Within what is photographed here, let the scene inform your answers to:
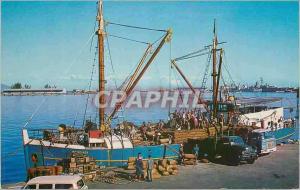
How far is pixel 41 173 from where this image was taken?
17.3 m

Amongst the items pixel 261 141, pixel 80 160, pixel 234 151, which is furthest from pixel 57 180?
pixel 261 141

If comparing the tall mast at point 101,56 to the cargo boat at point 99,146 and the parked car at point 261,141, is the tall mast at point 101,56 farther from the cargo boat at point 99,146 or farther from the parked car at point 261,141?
the parked car at point 261,141

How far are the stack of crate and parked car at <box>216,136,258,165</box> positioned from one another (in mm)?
8754

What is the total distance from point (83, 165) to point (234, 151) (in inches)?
392

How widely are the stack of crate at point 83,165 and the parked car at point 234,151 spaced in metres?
8.75

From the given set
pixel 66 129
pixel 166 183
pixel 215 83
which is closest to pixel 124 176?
pixel 166 183

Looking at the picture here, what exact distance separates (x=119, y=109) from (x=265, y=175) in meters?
11.6

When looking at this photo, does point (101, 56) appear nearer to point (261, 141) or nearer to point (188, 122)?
point (188, 122)

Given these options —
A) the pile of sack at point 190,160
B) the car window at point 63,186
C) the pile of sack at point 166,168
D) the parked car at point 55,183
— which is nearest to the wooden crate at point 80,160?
the pile of sack at point 166,168

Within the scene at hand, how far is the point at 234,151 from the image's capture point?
72.2 ft

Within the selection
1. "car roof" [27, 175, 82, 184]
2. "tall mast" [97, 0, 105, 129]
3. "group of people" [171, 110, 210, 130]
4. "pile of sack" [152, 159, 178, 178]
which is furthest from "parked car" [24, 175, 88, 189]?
"group of people" [171, 110, 210, 130]

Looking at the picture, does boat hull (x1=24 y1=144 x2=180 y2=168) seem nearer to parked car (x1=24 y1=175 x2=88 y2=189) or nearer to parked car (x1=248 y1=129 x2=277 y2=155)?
parked car (x1=24 y1=175 x2=88 y2=189)

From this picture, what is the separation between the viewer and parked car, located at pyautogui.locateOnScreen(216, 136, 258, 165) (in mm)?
21672

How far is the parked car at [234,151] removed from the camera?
21672 mm
